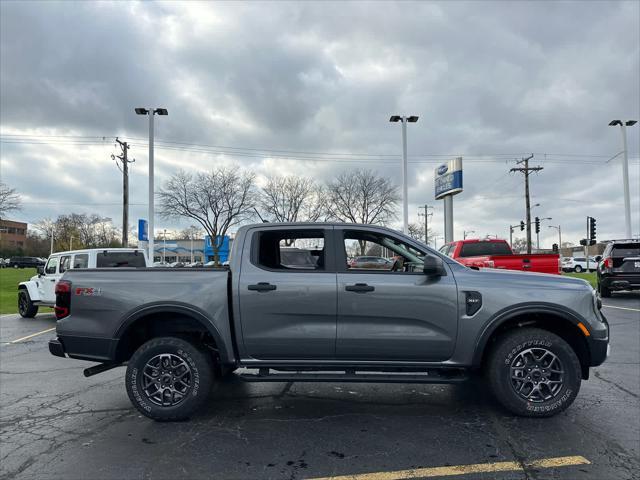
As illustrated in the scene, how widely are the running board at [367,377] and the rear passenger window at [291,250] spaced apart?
983 millimetres

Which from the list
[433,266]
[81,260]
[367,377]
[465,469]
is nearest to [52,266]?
[81,260]

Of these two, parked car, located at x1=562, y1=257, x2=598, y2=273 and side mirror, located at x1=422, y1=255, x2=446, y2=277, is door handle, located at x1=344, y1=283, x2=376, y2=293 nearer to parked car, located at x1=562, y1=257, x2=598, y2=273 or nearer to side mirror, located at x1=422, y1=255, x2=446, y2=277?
side mirror, located at x1=422, y1=255, x2=446, y2=277

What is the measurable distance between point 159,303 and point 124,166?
104 feet

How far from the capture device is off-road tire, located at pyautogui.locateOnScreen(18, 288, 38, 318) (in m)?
12.0

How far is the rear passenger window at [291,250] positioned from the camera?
432cm

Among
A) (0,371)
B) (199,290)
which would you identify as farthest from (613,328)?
(0,371)

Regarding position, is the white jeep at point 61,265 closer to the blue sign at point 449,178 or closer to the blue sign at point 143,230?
the blue sign at point 143,230

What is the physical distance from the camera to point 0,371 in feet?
20.1

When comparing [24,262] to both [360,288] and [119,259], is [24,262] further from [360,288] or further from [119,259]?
[360,288]

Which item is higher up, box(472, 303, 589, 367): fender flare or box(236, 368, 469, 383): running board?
box(472, 303, 589, 367): fender flare

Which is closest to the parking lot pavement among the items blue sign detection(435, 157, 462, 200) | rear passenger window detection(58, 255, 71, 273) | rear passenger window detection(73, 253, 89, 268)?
rear passenger window detection(73, 253, 89, 268)

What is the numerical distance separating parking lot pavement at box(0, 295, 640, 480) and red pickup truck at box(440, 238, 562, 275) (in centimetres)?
507

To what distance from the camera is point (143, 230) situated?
19812 mm

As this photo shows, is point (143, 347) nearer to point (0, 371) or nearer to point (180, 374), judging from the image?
point (180, 374)
